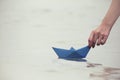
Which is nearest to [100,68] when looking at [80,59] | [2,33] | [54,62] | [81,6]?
[80,59]

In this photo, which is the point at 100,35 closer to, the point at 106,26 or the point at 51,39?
the point at 106,26

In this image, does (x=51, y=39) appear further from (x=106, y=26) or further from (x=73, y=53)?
(x=106, y=26)

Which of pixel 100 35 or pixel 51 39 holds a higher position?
pixel 51 39

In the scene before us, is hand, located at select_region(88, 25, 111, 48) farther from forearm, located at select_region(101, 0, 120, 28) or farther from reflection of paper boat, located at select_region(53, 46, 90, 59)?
reflection of paper boat, located at select_region(53, 46, 90, 59)

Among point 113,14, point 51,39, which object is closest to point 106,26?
point 113,14

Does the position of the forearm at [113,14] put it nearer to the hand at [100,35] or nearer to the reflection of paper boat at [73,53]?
the hand at [100,35]

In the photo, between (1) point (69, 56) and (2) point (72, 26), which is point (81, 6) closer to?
(2) point (72, 26)

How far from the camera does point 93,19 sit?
1.70m

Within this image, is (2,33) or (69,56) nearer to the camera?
(69,56)

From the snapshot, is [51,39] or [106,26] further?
[51,39]

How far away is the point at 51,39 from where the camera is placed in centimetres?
170

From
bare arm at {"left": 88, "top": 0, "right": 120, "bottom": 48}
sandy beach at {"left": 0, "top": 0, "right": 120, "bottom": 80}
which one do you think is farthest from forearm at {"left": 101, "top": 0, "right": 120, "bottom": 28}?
sandy beach at {"left": 0, "top": 0, "right": 120, "bottom": 80}

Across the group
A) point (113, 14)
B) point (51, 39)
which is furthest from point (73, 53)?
point (113, 14)

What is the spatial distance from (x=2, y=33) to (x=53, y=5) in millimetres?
333
